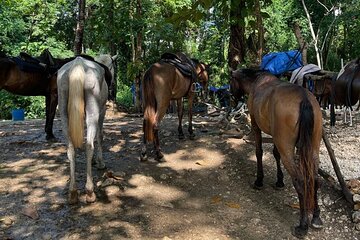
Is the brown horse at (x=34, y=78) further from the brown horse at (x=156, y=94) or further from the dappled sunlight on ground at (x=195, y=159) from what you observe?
the dappled sunlight on ground at (x=195, y=159)

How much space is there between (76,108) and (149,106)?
205 cm

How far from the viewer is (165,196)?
15.9 ft

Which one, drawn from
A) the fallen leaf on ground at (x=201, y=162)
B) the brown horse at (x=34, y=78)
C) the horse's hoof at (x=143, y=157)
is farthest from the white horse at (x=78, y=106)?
the brown horse at (x=34, y=78)

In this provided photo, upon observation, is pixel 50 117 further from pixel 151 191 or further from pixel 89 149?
pixel 151 191

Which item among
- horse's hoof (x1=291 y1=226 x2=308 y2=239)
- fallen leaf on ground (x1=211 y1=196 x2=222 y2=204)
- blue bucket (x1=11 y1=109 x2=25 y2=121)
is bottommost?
horse's hoof (x1=291 y1=226 x2=308 y2=239)

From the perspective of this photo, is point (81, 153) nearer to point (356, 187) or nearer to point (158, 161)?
point (158, 161)

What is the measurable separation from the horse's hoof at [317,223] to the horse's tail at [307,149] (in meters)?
0.28

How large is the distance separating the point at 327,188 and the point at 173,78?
11.3ft

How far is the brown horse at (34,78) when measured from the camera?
6.90 meters

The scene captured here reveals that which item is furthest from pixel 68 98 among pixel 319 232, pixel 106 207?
pixel 319 232

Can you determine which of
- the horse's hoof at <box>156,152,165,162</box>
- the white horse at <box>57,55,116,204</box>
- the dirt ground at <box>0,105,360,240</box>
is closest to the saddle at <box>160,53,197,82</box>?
the dirt ground at <box>0,105,360,240</box>

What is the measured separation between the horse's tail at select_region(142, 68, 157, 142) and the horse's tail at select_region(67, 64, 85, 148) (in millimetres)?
1901

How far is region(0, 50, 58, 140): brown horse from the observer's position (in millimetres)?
6902

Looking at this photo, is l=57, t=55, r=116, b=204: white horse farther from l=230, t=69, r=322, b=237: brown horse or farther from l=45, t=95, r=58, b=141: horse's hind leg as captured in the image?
l=45, t=95, r=58, b=141: horse's hind leg
